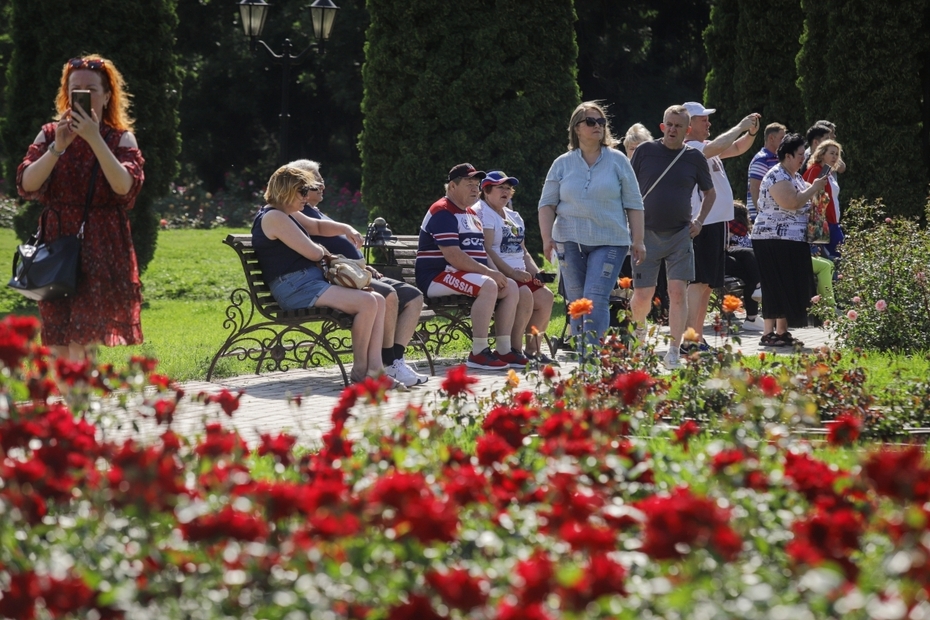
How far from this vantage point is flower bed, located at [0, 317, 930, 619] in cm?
252

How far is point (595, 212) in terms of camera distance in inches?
331

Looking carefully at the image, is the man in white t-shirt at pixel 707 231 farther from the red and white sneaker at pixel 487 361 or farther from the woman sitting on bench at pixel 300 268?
the woman sitting on bench at pixel 300 268

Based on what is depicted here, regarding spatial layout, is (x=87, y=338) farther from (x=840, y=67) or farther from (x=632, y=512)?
(x=840, y=67)

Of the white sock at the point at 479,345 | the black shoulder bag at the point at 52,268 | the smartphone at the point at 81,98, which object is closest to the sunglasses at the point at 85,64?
the smartphone at the point at 81,98

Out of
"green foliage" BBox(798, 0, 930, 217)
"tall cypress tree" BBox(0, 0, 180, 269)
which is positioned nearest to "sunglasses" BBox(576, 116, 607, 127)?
"green foliage" BBox(798, 0, 930, 217)

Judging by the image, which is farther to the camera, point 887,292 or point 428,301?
point 428,301

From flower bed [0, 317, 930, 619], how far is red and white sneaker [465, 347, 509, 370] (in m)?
4.94

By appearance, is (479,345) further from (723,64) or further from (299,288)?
(723,64)

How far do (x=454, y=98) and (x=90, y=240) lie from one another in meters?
9.80

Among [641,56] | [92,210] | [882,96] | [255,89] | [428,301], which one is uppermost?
[641,56]

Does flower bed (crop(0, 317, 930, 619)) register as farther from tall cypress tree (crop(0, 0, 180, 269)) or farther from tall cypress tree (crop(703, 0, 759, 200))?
tall cypress tree (crop(703, 0, 759, 200))

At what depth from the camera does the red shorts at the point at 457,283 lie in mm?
9352

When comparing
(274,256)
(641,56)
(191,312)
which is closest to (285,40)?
(191,312)

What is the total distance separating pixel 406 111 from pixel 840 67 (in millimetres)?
5071
